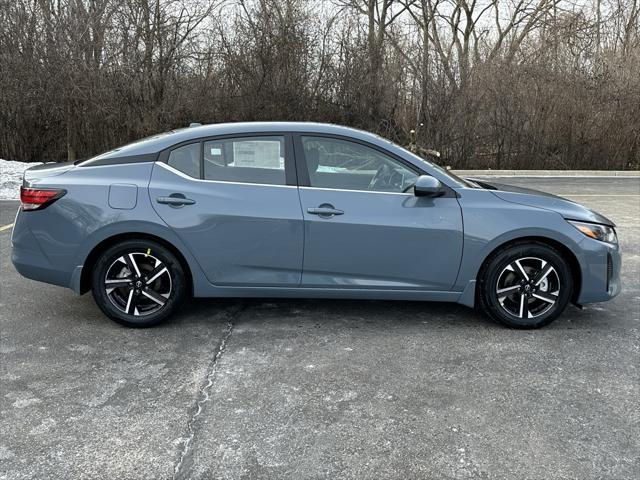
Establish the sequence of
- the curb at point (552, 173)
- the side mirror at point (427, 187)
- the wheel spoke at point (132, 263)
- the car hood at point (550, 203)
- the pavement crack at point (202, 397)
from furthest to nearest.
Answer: the curb at point (552, 173), the car hood at point (550, 203), the wheel spoke at point (132, 263), the side mirror at point (427, 187), the pavement crack at point (202, 397)

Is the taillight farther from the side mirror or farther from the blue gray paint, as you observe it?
the side mirror

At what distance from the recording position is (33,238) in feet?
14.1

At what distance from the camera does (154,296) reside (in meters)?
4.33

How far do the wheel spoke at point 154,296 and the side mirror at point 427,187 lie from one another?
2.03m

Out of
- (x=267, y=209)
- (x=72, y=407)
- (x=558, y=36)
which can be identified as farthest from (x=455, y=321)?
(x=558, y=36)

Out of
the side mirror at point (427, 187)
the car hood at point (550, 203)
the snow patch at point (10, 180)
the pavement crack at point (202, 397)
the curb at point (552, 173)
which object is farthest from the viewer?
the curb at point (552, 173)

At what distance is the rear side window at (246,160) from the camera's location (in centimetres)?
434

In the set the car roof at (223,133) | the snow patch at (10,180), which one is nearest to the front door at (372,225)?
the car roof at (223,133)

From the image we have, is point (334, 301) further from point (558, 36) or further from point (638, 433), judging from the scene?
point (558, 36)

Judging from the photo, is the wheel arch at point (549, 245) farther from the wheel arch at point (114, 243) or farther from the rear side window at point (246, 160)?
the wheel arch at point (114, 243)

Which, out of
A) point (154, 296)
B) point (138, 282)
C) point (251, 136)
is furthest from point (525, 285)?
point (138, 282)

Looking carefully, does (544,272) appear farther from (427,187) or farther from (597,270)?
(427,187)

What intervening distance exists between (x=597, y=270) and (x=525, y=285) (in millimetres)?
540

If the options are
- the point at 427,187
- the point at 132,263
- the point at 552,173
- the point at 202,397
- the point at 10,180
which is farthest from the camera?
the point at 552,173
